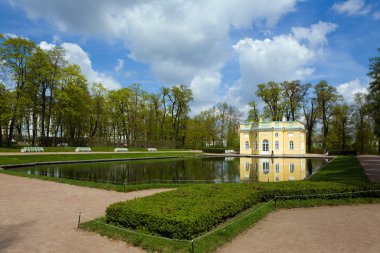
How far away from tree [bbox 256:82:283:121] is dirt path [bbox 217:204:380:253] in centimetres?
4312

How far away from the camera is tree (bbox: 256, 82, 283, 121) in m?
50.5

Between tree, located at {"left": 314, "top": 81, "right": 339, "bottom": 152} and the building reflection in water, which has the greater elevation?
tree, located at {"left": 314, "top": 81, "right": 339, "bottom": 152}

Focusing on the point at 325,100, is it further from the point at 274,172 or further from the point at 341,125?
the point at 274,172

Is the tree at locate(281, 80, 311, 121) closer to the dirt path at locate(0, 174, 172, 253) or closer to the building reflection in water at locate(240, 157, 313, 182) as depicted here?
the building reflection in water at locate(240, 157, 313, 182)

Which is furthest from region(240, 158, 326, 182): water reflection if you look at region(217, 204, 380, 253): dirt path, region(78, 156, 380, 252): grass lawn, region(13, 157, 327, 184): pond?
region(217, 204, 380, 253): dirt path

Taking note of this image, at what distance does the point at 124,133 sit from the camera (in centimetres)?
5456

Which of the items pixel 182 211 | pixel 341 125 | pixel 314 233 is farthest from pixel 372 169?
pixel 341 125

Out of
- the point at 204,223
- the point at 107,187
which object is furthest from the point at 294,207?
the point at 107,187

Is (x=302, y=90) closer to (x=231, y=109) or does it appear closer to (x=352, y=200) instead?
(x=231, y=109)

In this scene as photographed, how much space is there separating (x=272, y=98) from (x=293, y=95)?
3571 millimetres

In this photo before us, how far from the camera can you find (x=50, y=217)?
7879 mm

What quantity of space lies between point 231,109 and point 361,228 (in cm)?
6030

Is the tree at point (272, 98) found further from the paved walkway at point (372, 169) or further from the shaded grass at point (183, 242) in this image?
the shaded grass at point (183, 242)

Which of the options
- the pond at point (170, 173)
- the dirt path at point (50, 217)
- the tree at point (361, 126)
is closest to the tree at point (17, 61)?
the pond at point (170, 173)
